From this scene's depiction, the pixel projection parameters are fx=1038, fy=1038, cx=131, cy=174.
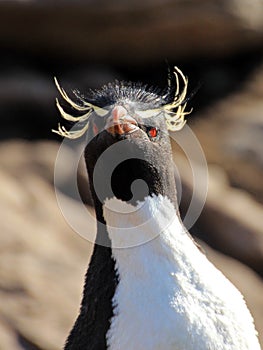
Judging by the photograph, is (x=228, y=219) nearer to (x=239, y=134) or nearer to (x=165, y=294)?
(x=239, y=134)

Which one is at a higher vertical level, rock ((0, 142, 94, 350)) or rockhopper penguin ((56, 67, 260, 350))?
rockhopper penguin ((56, 67, 260, 350))

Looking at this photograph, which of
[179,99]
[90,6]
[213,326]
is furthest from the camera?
[90,6]

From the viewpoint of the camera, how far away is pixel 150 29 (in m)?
7.13

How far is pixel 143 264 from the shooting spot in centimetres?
346

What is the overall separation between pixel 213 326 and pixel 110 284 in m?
0.37

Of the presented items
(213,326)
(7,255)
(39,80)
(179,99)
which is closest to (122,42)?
(39,80)

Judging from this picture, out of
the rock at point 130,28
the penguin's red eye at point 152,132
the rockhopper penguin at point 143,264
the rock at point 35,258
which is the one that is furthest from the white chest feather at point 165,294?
the rock at point 130,28

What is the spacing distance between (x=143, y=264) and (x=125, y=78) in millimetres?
4000

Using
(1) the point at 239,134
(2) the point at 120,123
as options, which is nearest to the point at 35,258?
(1) the point at 239,134

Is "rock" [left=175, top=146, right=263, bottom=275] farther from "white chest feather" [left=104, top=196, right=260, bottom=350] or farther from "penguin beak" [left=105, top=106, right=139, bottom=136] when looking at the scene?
"penguin beak" [left=105, top=106, right=139, bottom=136]

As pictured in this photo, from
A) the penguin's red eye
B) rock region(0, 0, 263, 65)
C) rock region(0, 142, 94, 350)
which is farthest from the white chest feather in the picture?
rock region(0, 0, 263, 65)

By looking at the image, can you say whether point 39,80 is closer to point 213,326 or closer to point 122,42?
point 122,42

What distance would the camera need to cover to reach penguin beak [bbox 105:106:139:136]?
11.0 ft

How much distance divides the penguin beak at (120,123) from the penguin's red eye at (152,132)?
10cm
